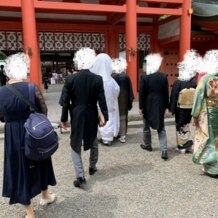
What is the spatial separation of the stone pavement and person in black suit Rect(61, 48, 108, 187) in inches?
14.8

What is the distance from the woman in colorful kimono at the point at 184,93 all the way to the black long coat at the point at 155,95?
0.83 ft

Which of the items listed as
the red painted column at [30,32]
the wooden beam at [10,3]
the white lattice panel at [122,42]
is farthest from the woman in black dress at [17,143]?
the white lattice panel at [122,42]

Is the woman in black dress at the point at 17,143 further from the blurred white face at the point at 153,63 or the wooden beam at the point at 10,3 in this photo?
the wooden beam at the point at 10,3

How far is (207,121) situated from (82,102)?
1.76 metres

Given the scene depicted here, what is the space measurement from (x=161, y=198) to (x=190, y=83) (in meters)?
2.45

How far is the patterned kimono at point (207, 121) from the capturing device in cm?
430

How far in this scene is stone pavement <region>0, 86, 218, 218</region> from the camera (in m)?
3.37

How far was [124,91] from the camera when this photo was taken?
21.7 feet

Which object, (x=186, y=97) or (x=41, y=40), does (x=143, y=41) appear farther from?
(x=186, y=97)

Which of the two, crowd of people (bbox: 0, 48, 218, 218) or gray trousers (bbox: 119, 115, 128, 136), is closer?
crowd of people (bbox: 0, 48, 218, 218)

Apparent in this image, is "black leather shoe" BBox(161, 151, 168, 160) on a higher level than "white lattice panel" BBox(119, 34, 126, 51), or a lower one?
lower

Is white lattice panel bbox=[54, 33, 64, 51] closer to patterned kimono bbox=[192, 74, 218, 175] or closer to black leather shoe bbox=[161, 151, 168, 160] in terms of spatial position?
black leather shoe bbox=[161, 151, 168, 160]

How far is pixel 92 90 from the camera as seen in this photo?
13.3 ft

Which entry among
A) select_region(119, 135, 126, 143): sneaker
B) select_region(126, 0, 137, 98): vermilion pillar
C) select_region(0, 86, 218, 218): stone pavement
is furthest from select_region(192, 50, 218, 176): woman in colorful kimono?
select_region(126, 0, 137, 98): vermilion pillar
